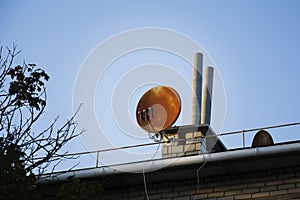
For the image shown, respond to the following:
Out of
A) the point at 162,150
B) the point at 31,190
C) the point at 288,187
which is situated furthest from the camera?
the point at 162,150

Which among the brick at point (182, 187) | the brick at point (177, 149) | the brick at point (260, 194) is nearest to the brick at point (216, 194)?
the brick at point (182, 187)

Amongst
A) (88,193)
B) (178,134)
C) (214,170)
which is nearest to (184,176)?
(214,170)

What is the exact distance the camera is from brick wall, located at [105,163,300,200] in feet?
41.4

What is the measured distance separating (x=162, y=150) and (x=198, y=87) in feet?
9.00

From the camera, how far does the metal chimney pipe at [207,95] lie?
54.5 feet

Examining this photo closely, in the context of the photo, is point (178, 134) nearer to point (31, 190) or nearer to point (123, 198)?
point (123, 198)

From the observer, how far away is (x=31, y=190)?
10.6 m

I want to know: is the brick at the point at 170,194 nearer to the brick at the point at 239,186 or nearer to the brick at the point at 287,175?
the brick at the point at 239,186

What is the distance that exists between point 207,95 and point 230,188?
14.3ft

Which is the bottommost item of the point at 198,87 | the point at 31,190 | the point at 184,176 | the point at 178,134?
the point at 31,190

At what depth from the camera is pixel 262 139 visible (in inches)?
540

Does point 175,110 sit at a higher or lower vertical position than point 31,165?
higher

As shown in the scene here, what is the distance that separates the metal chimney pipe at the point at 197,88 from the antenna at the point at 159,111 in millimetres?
954

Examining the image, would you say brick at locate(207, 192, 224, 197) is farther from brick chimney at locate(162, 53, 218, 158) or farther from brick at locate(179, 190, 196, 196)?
brick chimney at locate(162, 53, 218, 158)
